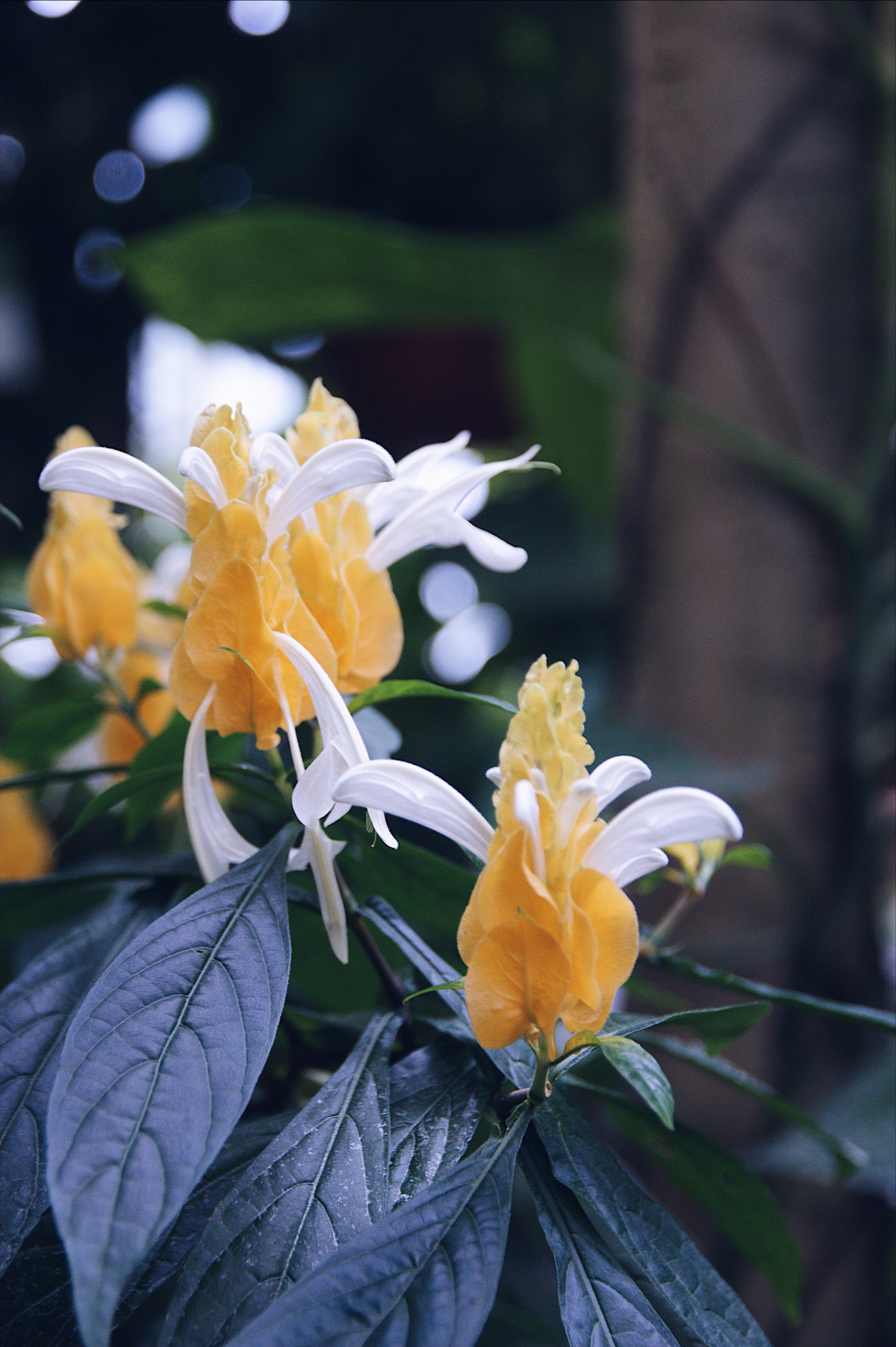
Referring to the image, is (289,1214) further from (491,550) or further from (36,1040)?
(491,550)

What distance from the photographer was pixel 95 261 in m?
1.26

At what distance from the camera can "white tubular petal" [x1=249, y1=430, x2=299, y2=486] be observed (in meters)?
0.31

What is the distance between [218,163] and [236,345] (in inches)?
9.8

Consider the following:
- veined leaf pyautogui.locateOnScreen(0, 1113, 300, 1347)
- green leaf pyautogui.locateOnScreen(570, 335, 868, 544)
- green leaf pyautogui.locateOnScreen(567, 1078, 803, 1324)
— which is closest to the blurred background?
green leaf pyautogui.locateOnScreen(570, 335, 868, 544)

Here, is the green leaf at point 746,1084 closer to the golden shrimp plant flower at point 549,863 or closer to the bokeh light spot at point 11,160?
the golden shrimp plant flower at point 549,863

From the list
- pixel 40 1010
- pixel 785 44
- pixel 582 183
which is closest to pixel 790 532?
pixel 785 44

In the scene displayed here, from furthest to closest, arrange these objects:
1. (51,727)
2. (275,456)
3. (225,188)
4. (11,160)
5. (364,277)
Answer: (225,188)
(11,160)
(364,277)
(51,727)
(275,456)

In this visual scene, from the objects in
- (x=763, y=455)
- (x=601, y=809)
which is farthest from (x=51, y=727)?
(x=763, y=455)

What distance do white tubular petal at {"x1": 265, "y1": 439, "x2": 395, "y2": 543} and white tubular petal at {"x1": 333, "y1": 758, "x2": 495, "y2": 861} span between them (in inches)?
3.4

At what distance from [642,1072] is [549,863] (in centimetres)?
6

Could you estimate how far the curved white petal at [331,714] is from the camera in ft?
0.85

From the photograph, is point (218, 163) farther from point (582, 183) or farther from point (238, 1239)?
point (238, 1239)

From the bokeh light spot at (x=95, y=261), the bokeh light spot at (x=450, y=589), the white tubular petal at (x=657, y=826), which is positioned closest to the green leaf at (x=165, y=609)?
the white tubular petal at (x=657, y=826)

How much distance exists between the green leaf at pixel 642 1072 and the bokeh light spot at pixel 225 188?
1326 mm
